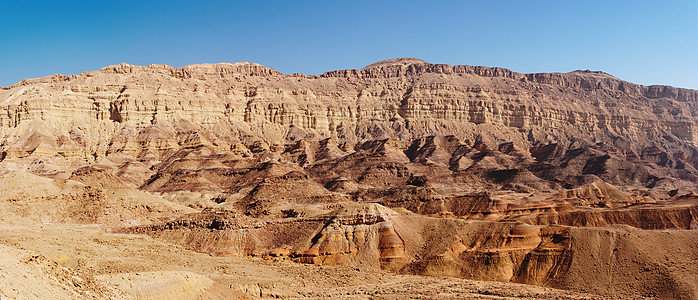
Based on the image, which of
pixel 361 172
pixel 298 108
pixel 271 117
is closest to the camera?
pixel 361 172

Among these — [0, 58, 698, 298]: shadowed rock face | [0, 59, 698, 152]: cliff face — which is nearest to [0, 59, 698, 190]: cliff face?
[0, 59, 698, 152]: cliff face

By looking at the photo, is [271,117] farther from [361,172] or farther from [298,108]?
[361,172]

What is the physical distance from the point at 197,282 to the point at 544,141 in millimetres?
158752

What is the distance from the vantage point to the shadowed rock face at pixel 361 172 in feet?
168

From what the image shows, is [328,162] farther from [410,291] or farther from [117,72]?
[410,291]

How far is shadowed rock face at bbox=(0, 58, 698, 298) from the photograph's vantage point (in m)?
51.2

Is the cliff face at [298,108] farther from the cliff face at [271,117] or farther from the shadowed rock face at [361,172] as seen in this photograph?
the shadowed rock face at [361,172]

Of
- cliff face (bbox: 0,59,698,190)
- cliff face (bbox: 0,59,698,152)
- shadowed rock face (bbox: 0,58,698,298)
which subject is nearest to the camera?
shadowed rock face (bbox: 0,58,698,298)

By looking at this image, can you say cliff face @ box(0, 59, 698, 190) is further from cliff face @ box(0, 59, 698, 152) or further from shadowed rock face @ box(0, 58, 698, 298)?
shadowed rock face @ box(0, 58, 698, 298)

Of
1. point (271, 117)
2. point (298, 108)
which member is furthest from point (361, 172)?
point (298, 108)

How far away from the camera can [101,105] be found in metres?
152

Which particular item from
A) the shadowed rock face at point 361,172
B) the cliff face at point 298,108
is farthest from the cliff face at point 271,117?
the shadowed rock face at point 361,172

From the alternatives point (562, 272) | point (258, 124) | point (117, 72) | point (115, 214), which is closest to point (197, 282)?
point (562, 272)

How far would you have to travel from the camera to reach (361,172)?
13112cm
